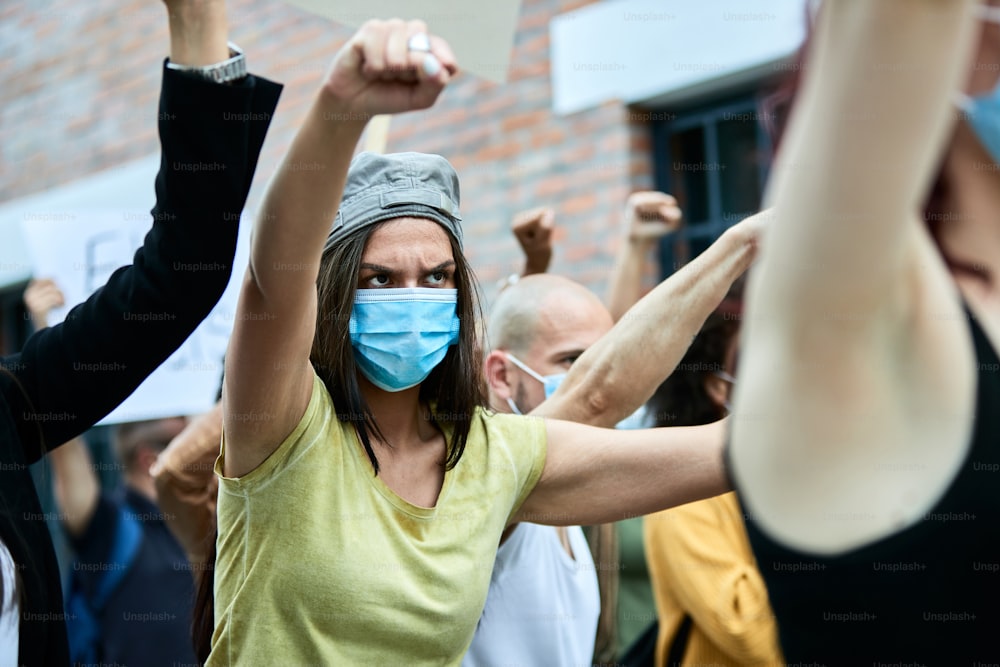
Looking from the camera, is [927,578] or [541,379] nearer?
[927,578]

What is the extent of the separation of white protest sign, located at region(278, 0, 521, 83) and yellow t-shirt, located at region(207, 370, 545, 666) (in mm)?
650

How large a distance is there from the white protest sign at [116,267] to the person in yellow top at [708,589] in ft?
5.04

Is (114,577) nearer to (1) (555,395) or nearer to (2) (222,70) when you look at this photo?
(1) (555,395)

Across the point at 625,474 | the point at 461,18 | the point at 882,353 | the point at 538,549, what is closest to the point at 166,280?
the point at 461,18

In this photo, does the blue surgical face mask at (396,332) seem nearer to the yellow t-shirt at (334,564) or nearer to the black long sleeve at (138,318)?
the yellow t-shirt at (334,564)

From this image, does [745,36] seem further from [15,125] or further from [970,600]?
[15,125]

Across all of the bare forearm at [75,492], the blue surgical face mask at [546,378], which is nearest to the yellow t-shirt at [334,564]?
the blue surgical face mask at [546,378]

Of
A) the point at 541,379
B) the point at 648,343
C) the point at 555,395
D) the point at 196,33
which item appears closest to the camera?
the point at 196,33

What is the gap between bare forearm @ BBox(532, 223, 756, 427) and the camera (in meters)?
2.02

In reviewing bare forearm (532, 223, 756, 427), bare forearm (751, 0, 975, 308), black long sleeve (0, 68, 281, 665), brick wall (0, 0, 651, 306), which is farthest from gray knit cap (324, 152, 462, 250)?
brick wall (0, 0, 651, 306)

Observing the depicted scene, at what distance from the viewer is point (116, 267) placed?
3.59m

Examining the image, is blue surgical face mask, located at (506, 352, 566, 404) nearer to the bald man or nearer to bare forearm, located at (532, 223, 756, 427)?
the bald man

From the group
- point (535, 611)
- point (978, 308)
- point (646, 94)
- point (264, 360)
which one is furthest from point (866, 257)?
point (646, 94)

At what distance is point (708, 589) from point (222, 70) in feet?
5.98
